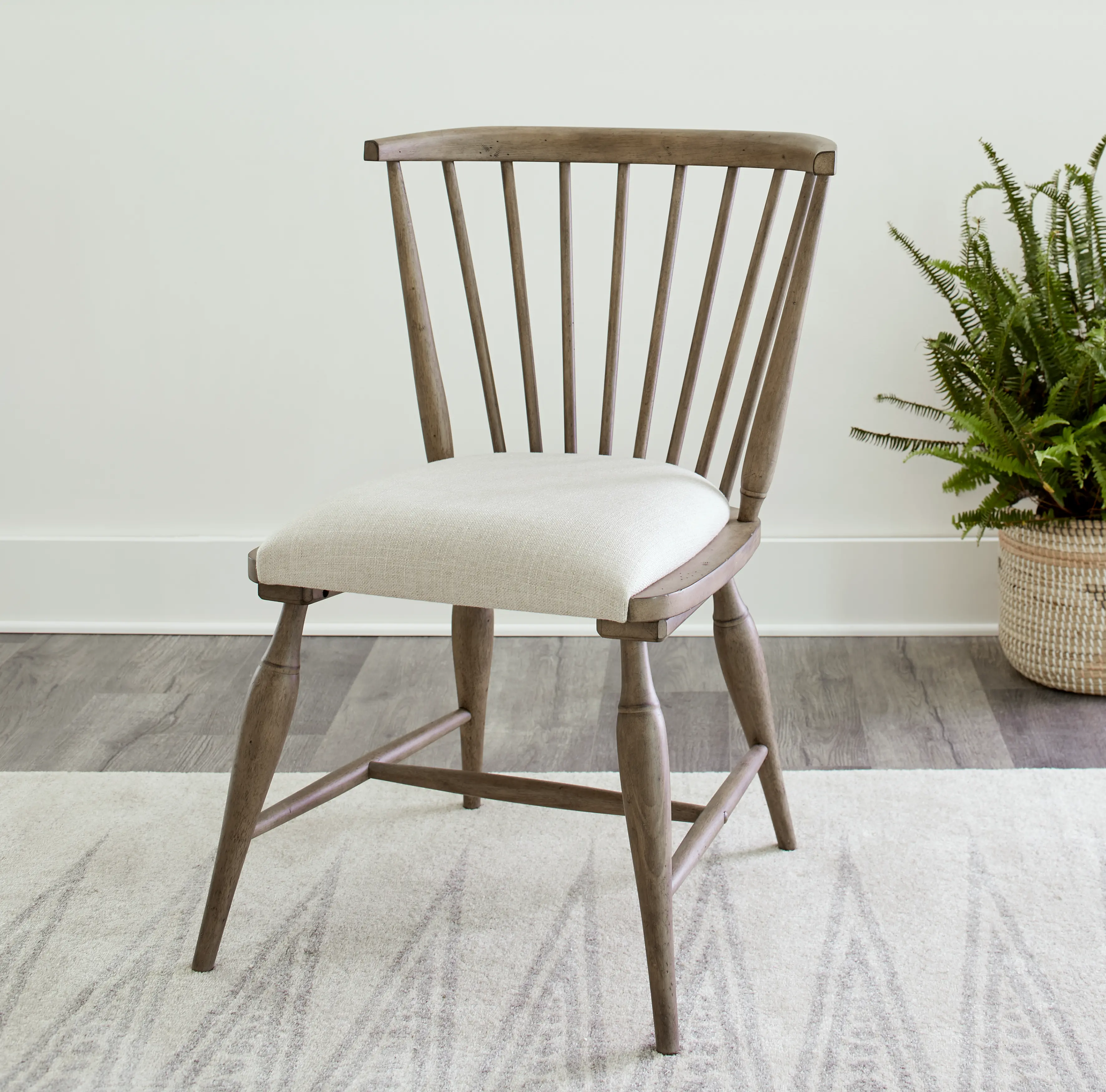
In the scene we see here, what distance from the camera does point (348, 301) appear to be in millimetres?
2107

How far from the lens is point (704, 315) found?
124cm

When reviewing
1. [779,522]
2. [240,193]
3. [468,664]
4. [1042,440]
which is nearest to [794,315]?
[468,664]

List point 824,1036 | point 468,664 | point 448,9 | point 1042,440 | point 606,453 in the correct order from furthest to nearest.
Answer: point 448,9 → point 1042,440 → point 468,664 → point 606,453 → point 824,1036

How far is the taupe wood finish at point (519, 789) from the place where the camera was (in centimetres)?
119

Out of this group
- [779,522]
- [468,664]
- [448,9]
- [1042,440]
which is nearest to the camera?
[468,664]

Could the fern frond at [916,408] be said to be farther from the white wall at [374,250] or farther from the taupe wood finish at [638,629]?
the taupe wood finish at [638,629]

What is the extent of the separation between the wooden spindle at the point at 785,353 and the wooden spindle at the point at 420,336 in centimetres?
37

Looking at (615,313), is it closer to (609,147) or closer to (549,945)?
→ (609,147)

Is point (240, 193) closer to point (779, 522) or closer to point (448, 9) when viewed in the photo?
point (448, 9)

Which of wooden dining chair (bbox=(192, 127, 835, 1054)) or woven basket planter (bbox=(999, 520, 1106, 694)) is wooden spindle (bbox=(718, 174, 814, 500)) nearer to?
wooden dining chair (bbox=(192, 127, 835, 1054))

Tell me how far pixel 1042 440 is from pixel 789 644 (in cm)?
60

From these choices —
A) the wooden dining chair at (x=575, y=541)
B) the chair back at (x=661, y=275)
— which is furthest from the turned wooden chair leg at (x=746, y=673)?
the chair back at (x=661, y=275)

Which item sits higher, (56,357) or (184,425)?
(56,357)

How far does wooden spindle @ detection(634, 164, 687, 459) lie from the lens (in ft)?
4.04
